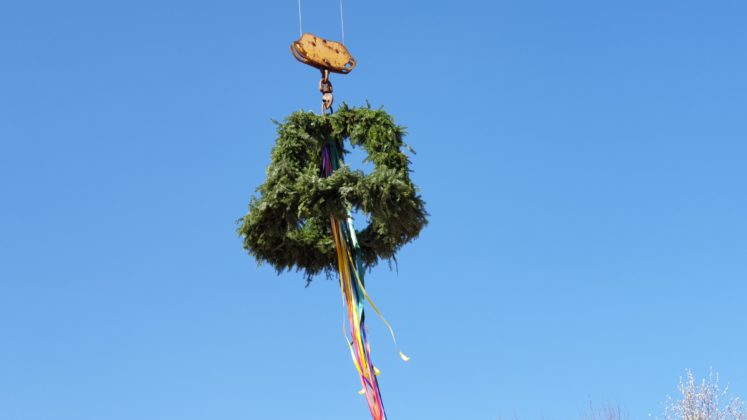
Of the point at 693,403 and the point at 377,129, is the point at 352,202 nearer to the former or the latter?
the point at 377,129

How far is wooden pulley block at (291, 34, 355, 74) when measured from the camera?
16812 mm

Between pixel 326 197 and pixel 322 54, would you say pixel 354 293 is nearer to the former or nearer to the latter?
pixel 326 197

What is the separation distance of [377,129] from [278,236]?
5.89 feet

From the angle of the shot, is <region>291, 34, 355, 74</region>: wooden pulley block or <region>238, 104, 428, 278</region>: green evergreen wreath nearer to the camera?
<region>238, 104, 428, 278</region>: green evergreen wreath

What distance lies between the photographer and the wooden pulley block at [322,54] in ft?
55.2

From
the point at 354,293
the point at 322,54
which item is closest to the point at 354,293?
the point at 354,293

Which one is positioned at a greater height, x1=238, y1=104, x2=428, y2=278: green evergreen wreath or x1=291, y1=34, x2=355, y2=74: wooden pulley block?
x1=291, y1=34, x2=355, y2=74: wooden pulley block

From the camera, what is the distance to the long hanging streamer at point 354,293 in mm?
15969

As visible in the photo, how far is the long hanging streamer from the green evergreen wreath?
0.17 meters

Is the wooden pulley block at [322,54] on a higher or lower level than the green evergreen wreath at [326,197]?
higher

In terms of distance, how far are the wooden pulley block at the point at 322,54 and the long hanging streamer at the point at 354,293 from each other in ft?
3.25

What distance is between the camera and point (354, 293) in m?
16.5

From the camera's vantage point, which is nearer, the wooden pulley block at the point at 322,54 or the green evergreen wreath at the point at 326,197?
the green evergreen wreath at the point at 326,197

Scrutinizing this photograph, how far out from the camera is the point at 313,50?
55.6ft
